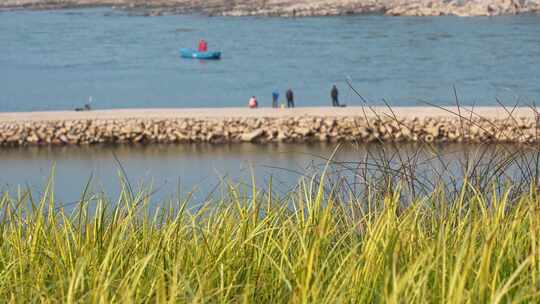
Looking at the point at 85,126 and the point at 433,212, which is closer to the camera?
the point at 433,212

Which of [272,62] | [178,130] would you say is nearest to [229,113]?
[178,130]

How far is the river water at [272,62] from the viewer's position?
102 feet

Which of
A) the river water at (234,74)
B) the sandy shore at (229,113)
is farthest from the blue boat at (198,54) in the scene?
the sandy shore at (229,113)

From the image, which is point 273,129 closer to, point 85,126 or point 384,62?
point 85,126

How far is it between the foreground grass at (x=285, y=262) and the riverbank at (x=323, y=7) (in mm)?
60878

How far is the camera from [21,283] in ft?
11.7

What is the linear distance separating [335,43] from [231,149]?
24.7 metres

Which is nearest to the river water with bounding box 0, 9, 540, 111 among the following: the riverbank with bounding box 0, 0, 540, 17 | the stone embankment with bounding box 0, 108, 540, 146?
the stone embankment with bounding box 0, 108, 540, 146

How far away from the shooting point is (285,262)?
3.93 metres

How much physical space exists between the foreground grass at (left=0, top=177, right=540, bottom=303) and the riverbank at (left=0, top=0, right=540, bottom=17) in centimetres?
6088

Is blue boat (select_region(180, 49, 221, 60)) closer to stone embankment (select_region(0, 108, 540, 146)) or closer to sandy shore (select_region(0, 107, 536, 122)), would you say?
sandy shore (select_region(0, 107, 536, 122))

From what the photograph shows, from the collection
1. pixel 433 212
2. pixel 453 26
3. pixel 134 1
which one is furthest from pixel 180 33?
pixel 433 212

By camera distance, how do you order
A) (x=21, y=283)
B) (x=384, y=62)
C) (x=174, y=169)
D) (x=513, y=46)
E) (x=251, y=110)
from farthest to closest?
(x=513, y=46) → (x=384, y=62) → (x=251, y=110) → (x=174, y=169) → (x=21, y=283)

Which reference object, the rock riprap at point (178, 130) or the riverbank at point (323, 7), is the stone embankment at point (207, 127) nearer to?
the rock riprap at point (178, 130)
